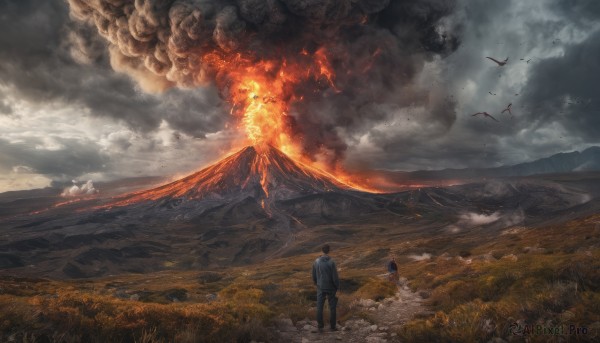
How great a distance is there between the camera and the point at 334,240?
534 ft

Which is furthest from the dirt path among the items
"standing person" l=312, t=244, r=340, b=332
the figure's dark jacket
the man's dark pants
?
the figure's dark jacket

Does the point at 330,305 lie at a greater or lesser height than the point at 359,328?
greater

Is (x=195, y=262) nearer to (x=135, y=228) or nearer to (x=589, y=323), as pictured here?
(x=135, y=228)

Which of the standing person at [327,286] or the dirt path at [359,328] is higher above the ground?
the standing person at [327,286]

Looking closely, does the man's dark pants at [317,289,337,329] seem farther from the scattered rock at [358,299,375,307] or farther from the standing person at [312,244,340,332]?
the scattered rock at [358,299,375,307]

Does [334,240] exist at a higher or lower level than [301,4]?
lower

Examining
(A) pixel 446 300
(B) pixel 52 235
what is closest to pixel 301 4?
(A) pixel 446 300

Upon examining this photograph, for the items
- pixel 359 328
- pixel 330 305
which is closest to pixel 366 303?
pixel 359 328

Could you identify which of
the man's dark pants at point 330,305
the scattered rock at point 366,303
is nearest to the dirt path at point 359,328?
the man's dark pants at point 330,305

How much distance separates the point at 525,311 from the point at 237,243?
172191 millimetres

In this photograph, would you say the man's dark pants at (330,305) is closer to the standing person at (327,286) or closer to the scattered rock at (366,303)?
the standing person at (327,286)

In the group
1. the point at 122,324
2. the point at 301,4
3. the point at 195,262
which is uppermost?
the point at 301,4

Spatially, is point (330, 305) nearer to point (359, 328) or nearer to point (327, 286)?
point (327, 286)

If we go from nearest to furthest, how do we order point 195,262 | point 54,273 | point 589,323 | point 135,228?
1. point 589,323
2. point 54,273
3. point 195,262
4. point 135,228
